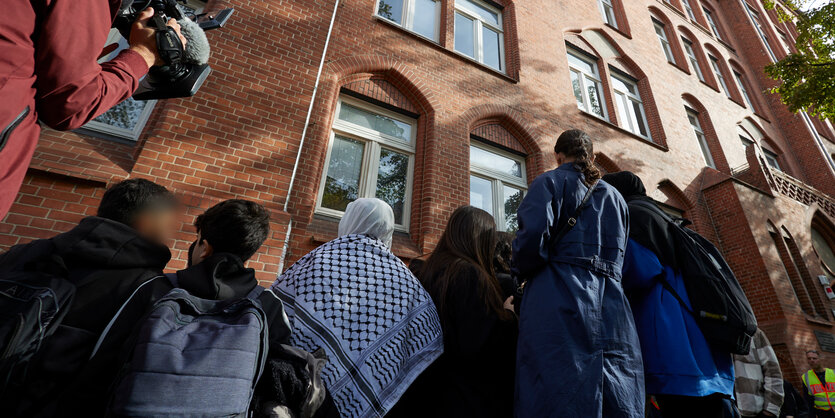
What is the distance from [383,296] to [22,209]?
3330mm

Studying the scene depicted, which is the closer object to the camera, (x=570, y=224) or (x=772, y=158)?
(x=570, y=224)

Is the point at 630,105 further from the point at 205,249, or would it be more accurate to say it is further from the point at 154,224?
the point at 154,224

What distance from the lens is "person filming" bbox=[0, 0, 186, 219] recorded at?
94 centimetres

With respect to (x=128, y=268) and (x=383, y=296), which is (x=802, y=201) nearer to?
(x=383, y=296)

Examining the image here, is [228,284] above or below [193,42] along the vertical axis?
below

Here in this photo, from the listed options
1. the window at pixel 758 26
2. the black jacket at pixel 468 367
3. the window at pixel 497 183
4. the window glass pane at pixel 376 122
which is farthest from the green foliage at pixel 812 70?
the black jacket at pixel 468 367

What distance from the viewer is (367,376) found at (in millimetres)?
1576

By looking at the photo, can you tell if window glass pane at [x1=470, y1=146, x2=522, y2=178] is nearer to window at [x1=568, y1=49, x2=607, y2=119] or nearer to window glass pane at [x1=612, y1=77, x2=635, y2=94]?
window at [x1=568, y1=49, x2=607, y2=119]

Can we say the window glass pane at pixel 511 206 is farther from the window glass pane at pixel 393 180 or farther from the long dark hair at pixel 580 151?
the long dark hair at pixel 580 151

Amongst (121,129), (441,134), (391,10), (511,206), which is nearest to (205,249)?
(121,129)

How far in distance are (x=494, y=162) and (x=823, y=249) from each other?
1201cm

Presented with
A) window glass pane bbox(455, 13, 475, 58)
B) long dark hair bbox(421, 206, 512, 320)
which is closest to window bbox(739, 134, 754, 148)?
window glass pane bbox(455, 13, 475, 58)

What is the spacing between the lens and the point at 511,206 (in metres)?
6.32

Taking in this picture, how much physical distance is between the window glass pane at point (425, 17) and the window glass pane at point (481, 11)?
0.76 m
